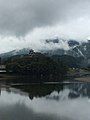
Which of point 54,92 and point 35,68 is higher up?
point 35,68

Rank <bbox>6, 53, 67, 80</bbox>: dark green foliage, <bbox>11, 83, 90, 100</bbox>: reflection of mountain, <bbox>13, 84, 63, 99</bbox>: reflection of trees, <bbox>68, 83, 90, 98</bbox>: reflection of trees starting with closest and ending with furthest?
<bbox>11, 83, 90, 100</bbox>: reflection of mountain
<bbox>13, 84, 63, 99</bbox>: reflection of trees
<bbox>68, 83, 90, 98</bbox>: reflection of trees
<bbox>6, 53, 67, 80</bbox>: dark green foliage

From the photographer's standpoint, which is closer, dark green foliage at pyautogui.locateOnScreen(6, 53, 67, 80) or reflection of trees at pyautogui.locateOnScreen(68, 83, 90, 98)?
reflection of trees at pyautogui.locateOnScreen(68, 83, 90, 98)

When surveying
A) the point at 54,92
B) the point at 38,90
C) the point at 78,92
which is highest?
the point at 38,90

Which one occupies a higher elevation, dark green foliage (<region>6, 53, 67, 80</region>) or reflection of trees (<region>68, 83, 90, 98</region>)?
dark green foliage (<region>6, 53, 67, 80</region>)

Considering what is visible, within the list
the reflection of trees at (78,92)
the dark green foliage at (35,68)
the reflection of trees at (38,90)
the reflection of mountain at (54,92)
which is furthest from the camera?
the dark green foliage at (35,68)

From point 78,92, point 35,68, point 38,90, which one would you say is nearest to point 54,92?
point 38,90

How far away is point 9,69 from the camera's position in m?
87.1

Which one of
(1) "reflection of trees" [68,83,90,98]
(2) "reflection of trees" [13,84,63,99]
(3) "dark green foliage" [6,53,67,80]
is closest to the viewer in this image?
(2) "reflection of trees" [13,84,63,99]

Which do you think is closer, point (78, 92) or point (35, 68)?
point (78, 92)

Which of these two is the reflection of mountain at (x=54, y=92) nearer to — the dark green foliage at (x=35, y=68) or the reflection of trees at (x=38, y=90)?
the reflection of trees at (x=38, y=90)

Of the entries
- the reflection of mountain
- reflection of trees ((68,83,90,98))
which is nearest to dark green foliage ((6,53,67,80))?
reflection of trees ((68,83,90,98))

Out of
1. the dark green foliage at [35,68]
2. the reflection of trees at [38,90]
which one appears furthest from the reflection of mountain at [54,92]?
the dark green foliage at [35,68]

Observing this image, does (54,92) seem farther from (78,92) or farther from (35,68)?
(35,68)

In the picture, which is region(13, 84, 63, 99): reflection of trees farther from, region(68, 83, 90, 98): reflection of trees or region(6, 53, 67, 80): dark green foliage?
region(6, 53, 67, 80): dark green foliage
